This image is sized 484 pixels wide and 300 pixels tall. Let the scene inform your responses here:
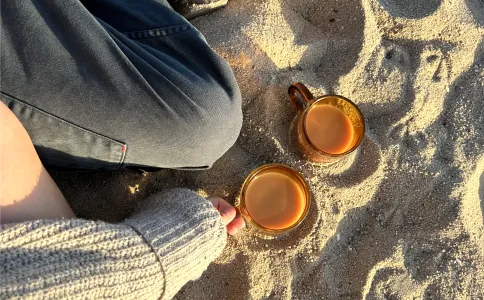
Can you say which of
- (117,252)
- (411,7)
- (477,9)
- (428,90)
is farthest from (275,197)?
(477,9)

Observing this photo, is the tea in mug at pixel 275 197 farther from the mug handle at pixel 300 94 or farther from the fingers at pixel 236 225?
the mug handle at pixel 300 94

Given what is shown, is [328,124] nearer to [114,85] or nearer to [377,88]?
[377,88]

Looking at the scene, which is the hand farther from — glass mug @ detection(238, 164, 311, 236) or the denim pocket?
the denim pocket

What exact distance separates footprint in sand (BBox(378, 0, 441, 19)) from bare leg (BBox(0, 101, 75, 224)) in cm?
95

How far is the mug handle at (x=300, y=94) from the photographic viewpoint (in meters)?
1.20

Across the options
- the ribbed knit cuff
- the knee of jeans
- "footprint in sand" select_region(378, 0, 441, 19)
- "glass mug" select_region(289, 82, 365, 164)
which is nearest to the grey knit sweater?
the ribbed knit cuff

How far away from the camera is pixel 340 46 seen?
1331 millimetres

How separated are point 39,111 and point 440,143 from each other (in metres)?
0.95

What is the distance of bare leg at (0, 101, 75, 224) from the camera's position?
91 centimetres

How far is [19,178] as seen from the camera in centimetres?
94

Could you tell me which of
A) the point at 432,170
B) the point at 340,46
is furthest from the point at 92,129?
the point at 432,170

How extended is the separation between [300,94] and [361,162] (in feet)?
0.75

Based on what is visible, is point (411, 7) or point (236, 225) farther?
point (411, 7)

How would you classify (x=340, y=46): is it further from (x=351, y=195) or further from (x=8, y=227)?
(x=8, y=227)
